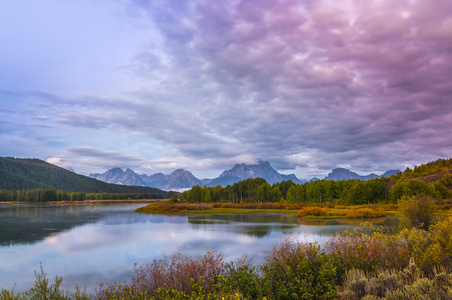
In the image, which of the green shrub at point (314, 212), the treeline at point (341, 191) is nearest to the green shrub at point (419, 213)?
the green shrub at point (314, 212)

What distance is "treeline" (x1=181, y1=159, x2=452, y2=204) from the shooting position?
292ft

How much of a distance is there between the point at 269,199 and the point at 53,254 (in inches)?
4763

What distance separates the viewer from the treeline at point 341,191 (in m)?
88.9

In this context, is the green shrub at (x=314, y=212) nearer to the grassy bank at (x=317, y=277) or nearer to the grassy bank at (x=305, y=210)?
the grassy bank at (x=305, y=210)

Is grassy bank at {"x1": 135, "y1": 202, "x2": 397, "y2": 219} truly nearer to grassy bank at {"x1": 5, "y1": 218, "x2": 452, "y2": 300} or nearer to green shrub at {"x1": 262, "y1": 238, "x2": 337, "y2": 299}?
grassy bank at {"x1": 5, "y1": 218, "x2": 452, "y2": 300}

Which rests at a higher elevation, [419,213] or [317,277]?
[419,213]

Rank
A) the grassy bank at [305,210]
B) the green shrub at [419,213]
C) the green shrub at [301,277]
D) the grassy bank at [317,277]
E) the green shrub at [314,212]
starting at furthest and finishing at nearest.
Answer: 1. the green shrub at [314,212]
2. the grassy bank at [305,210]
3. the green shrub at [419,213]
4. the green shrub at [301,277]
5. the grassy bank at [317,277]

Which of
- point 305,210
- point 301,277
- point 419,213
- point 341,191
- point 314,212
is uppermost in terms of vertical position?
point 419,213

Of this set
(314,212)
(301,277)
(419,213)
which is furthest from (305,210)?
(301,277)

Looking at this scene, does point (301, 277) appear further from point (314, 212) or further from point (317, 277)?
point (314, 212)

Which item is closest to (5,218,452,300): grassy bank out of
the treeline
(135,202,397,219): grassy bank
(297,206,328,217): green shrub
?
(135,202,397,219): grassy bank

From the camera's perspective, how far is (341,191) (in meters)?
124

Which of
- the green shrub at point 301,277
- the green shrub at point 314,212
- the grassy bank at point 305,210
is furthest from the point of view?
the green shrub at point 314,212

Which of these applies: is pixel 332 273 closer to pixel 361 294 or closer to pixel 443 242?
pixel 361 294
